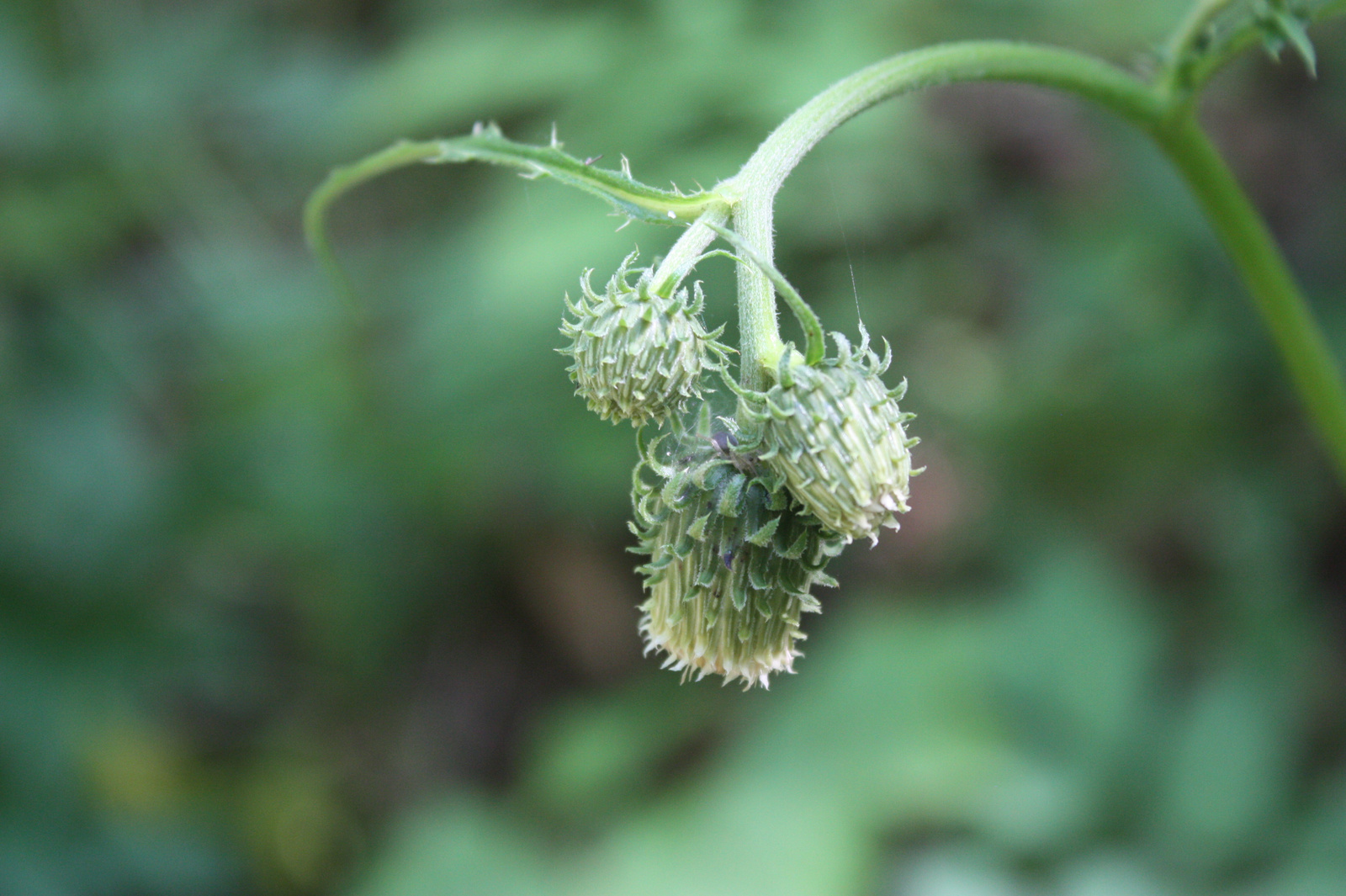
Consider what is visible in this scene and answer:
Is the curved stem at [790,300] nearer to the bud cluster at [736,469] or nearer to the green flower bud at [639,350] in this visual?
the bud cluster at [736,469]

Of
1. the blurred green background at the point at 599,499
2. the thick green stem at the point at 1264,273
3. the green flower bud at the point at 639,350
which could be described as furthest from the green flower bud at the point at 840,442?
the blurred green background at the point at 599,499

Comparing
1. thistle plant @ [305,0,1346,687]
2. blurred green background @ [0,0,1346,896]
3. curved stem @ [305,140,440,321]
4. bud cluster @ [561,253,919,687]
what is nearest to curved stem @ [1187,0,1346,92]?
thistle plant @ [305,0,1346,687]

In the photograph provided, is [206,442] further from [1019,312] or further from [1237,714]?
[1237,714]

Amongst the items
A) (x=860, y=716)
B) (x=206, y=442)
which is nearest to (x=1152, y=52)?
(x=860, y=716)

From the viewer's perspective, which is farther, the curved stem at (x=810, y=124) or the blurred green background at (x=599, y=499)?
the blurred green background at (x=599, y=499)

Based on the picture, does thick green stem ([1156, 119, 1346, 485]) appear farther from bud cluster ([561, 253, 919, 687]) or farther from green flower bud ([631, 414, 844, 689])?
green flower bud ([631, 414, 844, 689])

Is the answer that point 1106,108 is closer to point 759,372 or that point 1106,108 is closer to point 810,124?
point 810,124
